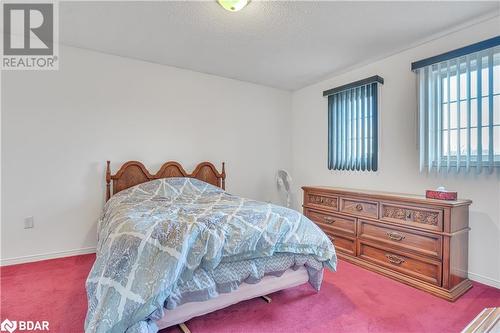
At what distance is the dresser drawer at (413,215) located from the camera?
2.36 metres

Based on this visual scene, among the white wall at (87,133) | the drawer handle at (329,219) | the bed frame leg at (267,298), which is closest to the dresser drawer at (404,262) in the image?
the drawer handle at (329,219)

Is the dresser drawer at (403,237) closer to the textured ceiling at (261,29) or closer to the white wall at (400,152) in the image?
the white wall at (400,152)

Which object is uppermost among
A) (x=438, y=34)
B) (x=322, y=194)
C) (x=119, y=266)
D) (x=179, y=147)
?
(x=438, y=34)

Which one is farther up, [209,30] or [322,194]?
[209,30]

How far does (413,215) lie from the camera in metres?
2.54

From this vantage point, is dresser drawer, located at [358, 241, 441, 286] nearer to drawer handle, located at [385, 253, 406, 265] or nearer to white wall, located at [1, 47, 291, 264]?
drawer handle, located at [385, 253, 406, 265]

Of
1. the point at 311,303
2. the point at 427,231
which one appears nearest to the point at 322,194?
the point at 427,231

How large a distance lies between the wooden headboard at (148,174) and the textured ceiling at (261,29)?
1.44 m

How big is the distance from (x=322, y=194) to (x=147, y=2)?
112 inches

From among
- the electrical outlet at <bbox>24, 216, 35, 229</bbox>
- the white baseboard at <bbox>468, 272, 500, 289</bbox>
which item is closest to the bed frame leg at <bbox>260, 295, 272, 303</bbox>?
the white baseboard at <bbox>468, 272, 500, 289</bbox>

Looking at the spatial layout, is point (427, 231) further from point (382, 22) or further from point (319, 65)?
point (319, 65)

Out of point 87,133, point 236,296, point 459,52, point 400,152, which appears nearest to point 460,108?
point 459,52

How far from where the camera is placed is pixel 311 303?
2.14m

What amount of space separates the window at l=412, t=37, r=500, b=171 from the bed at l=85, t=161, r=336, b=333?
1644 millimetres
